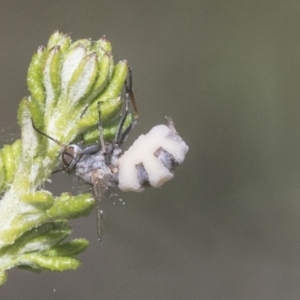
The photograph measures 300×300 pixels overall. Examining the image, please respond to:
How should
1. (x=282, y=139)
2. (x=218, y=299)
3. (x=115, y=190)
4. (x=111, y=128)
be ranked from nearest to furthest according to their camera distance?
(x=111, y=128) → (x=115, y=190) → (x=218, y=299) → (x=282, y=139)

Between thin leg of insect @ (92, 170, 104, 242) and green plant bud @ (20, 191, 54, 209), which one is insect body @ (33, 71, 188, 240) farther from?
green plant bud @ (20, 191, 54, 209)

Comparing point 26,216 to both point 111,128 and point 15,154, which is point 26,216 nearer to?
point 15,154

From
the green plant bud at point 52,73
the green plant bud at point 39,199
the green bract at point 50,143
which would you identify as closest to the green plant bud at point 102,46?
the green bract at point 50,143

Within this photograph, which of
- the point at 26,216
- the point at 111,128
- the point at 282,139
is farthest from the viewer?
the point at 282,139

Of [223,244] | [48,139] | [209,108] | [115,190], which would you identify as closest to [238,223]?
[223,244]

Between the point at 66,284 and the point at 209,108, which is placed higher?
the point at 209,108

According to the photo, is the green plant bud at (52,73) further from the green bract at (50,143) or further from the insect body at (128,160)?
the insect body at (128,160)

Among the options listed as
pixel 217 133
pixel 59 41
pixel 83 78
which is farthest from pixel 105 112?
pixel 217 133
